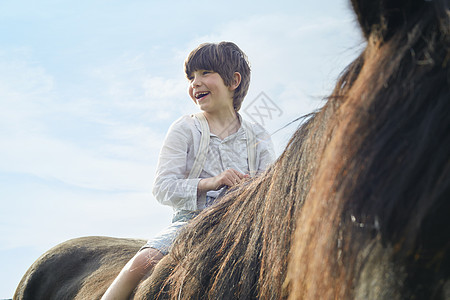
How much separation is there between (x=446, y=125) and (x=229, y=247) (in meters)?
0.83

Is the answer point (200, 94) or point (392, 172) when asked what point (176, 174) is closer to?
point (200, 94)

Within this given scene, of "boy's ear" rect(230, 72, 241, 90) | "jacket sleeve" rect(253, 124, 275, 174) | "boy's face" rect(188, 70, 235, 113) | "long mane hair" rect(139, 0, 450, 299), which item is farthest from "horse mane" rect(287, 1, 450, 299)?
"boy's ear" rect(230, 72, 241, 90)

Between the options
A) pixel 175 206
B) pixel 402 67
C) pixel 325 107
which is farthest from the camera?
pixel 175 206

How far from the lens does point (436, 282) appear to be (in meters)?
0.89

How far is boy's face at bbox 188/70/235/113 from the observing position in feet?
8.79

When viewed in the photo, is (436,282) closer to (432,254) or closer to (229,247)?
(432,254)

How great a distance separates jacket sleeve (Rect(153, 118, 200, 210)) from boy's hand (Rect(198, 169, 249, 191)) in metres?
0.05

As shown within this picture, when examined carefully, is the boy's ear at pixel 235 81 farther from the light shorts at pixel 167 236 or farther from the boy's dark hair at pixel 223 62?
the light shorts at pixel 167 236

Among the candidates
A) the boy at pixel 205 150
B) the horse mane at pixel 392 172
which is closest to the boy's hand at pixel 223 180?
the boy at pixel 205 150

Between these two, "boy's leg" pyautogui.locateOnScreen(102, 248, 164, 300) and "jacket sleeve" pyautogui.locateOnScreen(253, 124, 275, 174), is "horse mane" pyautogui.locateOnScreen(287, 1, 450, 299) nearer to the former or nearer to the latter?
"boy's leg" pyautogui.locateOnScreen(102, 248, 164, 300)

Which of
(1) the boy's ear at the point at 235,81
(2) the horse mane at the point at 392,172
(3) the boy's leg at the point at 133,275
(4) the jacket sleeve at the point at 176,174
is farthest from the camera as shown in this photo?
(1) the boy's ear at the point at 235,81

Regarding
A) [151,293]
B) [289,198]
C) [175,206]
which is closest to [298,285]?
[289,198]

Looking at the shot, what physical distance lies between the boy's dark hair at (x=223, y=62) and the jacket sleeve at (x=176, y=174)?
1.39 feet

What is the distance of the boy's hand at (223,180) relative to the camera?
6.59ft
